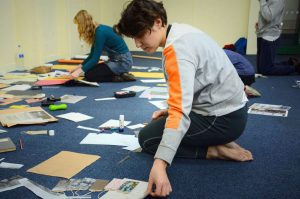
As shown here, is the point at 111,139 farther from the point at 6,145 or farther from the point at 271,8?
the point at 271,8

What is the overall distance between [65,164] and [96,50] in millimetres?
2526

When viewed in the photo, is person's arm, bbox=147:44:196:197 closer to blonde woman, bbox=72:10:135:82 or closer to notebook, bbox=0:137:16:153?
notebook, bbox=0:137:16:153

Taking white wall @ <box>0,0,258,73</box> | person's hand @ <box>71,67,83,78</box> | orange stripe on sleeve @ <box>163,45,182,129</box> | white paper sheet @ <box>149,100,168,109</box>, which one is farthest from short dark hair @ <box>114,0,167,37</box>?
white wall @ <box>0,0,258,73</box>

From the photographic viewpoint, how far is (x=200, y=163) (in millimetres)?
1969

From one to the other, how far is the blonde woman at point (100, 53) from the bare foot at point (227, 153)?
8.63 ft

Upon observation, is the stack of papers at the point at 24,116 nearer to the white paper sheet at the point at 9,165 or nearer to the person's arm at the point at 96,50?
the white paper sheet at the point at 9,165

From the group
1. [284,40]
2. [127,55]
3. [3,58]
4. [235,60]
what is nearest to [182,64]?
[235,60]

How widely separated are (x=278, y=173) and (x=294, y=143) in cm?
52

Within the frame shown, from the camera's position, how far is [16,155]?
83.0 inches

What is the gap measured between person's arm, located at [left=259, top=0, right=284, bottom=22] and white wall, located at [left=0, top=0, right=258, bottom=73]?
2.94 m

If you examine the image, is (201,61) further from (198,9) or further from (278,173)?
(198,9)

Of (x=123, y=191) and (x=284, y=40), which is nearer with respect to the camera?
(x=123, y=191)

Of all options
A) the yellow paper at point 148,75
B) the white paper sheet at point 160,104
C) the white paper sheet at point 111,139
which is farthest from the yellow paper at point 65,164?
the yellow paper at point 148,75

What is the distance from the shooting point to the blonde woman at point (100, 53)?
4227 millimetres
